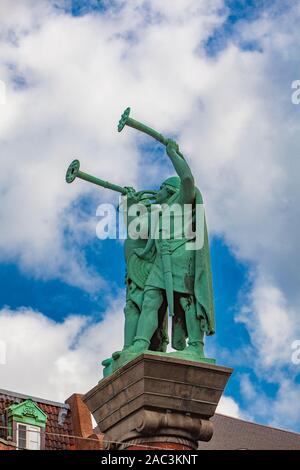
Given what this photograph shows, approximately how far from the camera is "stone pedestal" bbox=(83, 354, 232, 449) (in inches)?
831

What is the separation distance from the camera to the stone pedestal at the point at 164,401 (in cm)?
2111

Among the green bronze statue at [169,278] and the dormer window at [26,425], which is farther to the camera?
the dormer window at [26,425]

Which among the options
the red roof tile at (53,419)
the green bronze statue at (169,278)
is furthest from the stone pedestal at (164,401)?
the red roof tile at (53,419)

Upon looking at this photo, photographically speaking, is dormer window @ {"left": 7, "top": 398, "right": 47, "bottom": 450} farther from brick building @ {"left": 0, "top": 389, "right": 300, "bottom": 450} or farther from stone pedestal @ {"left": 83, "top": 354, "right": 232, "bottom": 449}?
stone pedestal @ {"left": 83, "top": 354, "right": 232, "bottom": 449}

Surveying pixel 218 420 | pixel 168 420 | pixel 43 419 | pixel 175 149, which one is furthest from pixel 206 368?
pixel 218 420

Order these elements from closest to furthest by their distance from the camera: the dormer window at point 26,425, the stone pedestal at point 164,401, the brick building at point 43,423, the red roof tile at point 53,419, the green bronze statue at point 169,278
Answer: the stone pedestal at point 164,401, the green bronze statue at point 169,278, the brick building at point 43,423, the dormer window at point 26,425, the red roof tile at point 53,419

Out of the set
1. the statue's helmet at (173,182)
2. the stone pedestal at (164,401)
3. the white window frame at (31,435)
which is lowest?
the stone pedestal at (164,401)

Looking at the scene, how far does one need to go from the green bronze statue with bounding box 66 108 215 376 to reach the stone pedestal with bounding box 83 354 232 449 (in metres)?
0.52

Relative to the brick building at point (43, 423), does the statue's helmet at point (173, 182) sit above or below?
above

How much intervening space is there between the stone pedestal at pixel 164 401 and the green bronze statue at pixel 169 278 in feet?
1.70

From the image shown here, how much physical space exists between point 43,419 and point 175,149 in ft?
35.1

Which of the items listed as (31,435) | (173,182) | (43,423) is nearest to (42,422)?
(43,423)

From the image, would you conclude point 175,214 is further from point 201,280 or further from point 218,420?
point 218,420

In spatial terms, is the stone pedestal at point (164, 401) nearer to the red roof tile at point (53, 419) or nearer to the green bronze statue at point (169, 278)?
the green bronze statue at point (169, 278)
